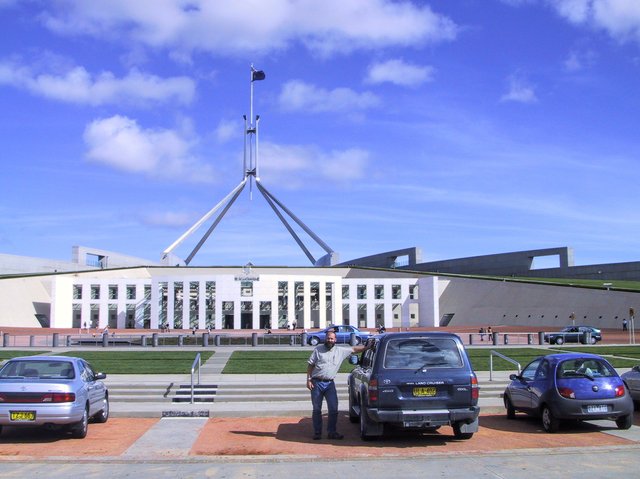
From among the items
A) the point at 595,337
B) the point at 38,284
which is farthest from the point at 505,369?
the point at 38,284

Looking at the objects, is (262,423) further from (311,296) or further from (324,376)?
(311,296)

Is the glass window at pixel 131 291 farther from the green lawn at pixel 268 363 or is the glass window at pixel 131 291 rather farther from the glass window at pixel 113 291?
the green lawn at pixel 268 363

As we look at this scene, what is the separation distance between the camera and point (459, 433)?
36.3 feet

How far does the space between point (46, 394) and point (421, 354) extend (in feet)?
19.6

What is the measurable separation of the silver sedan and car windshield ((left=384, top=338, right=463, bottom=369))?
16.9 ft

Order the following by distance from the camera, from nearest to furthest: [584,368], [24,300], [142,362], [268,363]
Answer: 1. [584,368]
2. [268,363]
3. [142,362]
4. [24,300]

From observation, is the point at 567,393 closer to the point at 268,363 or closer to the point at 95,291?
the point at 268,363

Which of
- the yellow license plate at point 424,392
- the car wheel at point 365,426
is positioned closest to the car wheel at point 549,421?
the yellow license plate at point 424,392

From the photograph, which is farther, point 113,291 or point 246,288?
point 113,291

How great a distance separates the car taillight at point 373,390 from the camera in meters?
10.3

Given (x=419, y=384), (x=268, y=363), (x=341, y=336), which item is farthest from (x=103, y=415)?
(x=341, y=336)

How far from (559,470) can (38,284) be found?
2972 inches

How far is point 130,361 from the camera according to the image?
25.8 metres

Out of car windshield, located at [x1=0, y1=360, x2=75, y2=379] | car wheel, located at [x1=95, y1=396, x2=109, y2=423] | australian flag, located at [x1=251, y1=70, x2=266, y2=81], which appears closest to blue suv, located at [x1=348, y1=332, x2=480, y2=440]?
car windshield, located at [x1=0, y1=360, x2=75, y2=379]
